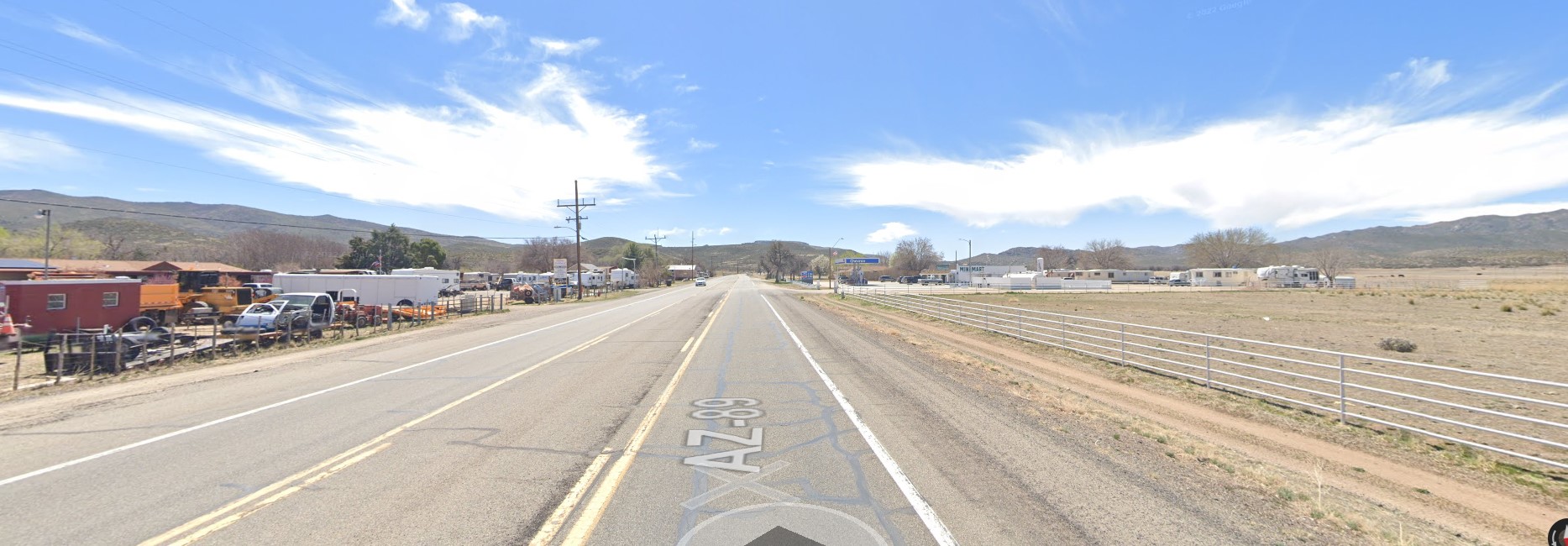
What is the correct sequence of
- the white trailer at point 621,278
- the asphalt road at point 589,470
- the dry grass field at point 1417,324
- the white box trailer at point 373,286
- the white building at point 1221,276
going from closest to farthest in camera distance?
1. the asphalt road at point 589,470
2. the dry grass field at point 1417,324
3. the white box trailer at point 373,286
4. the white trailer at point 621,278
5. the white building at point 1221,276

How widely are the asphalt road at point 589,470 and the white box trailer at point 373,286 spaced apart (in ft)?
84.0

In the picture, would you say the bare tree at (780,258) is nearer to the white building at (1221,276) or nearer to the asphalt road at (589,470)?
the white building at (1221,276)

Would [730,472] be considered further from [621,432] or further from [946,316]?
[946,316]

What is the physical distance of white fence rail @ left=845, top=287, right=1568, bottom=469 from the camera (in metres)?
7.64

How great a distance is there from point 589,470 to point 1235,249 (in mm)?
157300

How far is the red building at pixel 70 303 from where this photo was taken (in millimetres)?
17016

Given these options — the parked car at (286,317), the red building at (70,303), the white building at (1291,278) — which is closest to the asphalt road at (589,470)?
the parked car at (286,317)

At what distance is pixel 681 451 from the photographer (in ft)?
21.1

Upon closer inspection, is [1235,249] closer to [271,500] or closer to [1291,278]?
[1291,278]

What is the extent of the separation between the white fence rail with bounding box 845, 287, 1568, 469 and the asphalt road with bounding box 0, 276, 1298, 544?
328 cm

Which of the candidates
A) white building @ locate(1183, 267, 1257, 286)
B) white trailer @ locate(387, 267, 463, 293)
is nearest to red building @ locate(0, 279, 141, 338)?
white trailer @ locate(387, 267, 463, 293)

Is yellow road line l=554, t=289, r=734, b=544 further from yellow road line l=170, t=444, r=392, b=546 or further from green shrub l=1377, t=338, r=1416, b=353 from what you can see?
green shrub l=1377, t=338, r=1416, b=353

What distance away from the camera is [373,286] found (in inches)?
1326

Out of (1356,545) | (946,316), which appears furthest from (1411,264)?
(1356,545)
